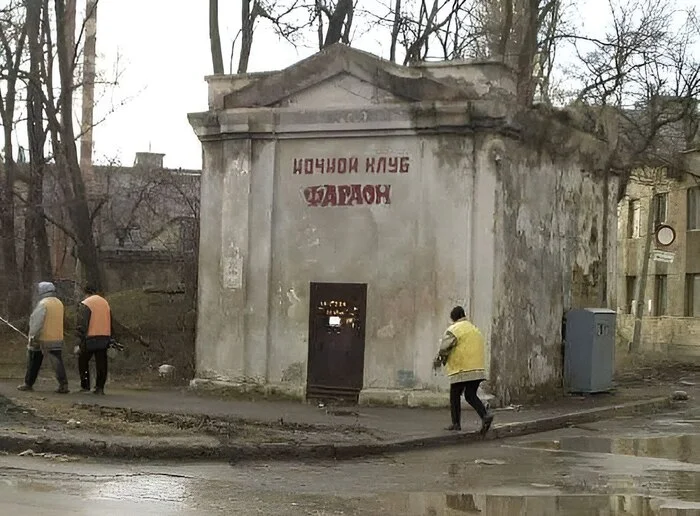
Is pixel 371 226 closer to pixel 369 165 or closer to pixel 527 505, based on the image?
pixel 369 165

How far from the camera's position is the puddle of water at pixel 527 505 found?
8750mm

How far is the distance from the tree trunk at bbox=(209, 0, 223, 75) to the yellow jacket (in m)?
14.8

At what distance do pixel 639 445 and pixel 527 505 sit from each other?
4.96 meters

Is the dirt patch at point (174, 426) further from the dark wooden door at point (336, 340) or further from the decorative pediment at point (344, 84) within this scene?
the decorative pediment at point (344, 84)

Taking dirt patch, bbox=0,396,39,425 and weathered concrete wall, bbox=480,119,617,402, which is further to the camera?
weathered concrete wall, bbox=480,119,617,402

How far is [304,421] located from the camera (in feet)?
46.1

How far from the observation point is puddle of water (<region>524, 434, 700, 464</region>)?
12688 mm

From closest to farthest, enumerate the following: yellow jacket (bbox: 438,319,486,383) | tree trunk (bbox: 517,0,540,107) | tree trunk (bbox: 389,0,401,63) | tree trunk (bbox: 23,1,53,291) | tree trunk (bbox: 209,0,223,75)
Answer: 1. yellow jacket (bbox: 438,319,486,383)
2. tree trunk (bbox: 23,1,53,291)
3. tree trunk (bbox: 517,0,540,107)
4. tree trunk (bbox: 209,0,223,75)
5. tree trunk (bbox: 389,0,401,63)

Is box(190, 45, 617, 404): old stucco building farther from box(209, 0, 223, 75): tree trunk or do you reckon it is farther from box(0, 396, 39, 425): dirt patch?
box(209, 0, 223, 75): tree trunk

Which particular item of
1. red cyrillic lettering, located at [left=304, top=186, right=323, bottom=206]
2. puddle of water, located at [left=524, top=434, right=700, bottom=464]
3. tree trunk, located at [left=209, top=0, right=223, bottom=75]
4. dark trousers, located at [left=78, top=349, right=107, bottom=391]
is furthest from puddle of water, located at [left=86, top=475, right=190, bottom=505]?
tree trunk, located at [left=209, top=0, right=223, bottom=75]

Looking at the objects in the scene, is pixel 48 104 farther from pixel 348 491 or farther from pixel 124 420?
pixel 348 491

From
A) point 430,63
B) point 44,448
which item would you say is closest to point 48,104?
point 430,63

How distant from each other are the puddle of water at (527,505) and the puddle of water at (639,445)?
10.1ft

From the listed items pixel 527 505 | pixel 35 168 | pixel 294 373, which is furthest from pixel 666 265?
pixel 527 505
